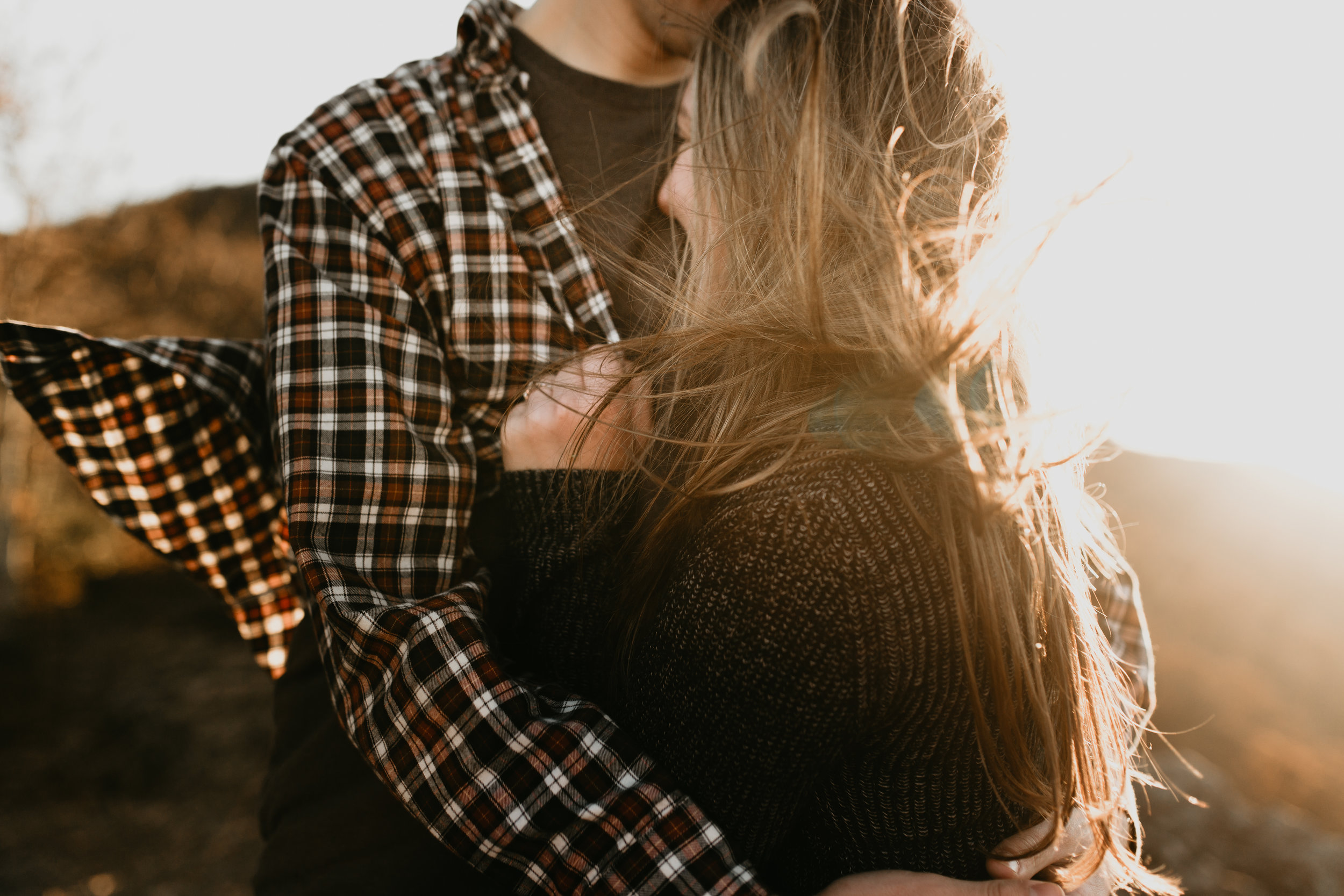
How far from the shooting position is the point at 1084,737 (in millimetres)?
842

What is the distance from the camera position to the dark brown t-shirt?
1133mm

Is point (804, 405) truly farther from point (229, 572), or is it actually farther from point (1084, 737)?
point (229, 572)

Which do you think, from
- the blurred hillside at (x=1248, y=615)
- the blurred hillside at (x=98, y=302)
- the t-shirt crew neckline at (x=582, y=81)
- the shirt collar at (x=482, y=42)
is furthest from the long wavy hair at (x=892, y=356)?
the blurred hillside at (x=98, y=302)

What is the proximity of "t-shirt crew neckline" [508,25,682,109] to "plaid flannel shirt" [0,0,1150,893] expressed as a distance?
0.17 feet

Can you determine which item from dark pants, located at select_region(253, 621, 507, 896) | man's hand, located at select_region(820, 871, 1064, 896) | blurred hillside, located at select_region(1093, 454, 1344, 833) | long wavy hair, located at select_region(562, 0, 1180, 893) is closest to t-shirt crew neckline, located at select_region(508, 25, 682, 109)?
long wavy hair, located at select_region(562, 0, 1180, 893)

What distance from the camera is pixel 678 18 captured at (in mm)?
1143

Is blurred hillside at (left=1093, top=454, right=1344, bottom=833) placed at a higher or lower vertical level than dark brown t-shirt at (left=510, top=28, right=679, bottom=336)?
lower

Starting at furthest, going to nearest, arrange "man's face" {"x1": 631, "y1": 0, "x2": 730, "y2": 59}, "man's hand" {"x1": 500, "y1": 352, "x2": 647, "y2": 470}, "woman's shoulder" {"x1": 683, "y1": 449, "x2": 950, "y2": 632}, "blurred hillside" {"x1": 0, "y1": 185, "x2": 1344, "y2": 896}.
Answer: "blurred hillside" {"x1": 0, "y1": 185, "x2": 1344, "y2": 896} → "man's face" {"x1": 631, "y1": 0, "x2": 730, "y2": 59} → "man's hand" {"x1": 500, "y1": 352, "x2": 647, "y2": 470} → "woman's shoulder" {"x1": 683, "y1": 449, "x2": 950, "y2": 632}

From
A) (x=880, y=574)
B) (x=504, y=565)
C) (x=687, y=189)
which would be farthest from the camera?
(x=504, y=565)

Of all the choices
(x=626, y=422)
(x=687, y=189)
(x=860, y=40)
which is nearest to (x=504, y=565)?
(x=626, y=422)

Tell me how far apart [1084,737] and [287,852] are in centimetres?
120

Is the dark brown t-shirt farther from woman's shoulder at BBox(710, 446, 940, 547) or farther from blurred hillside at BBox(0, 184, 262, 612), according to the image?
blurred hillside at BBox(0, 184, 262, 612)

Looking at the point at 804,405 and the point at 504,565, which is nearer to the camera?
the point at 804,405

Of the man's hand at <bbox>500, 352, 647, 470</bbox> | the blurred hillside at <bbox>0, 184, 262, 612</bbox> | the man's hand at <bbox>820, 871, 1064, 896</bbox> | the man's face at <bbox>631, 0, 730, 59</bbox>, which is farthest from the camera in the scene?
the blurred hillside at <bbox>0, 184, 262, 612</bbox>
